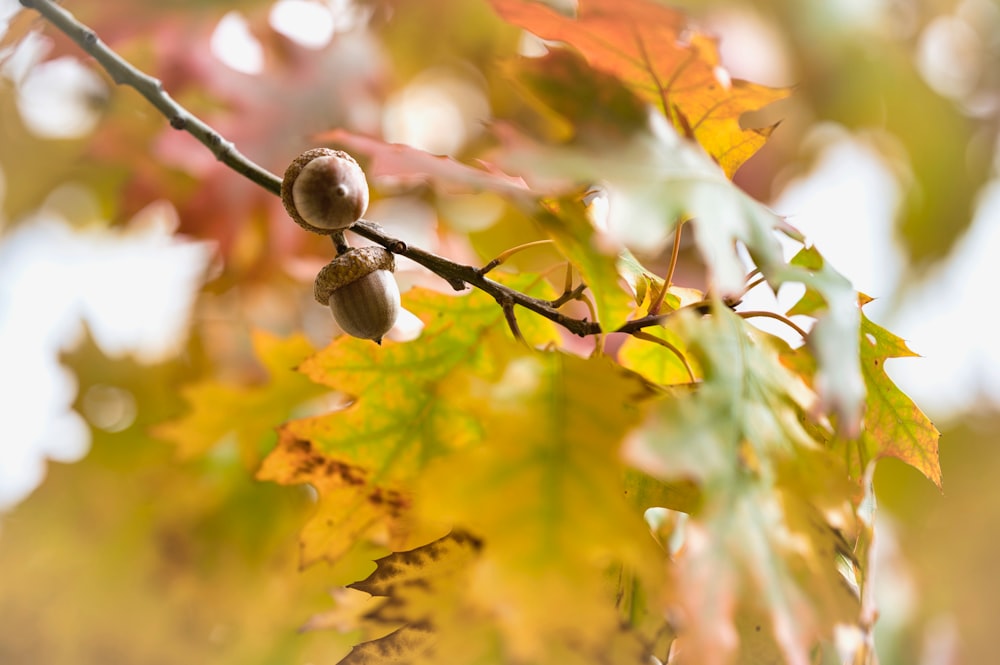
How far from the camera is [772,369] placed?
1.69ft

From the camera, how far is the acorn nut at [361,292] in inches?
24.7

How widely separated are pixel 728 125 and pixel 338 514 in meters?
0.48

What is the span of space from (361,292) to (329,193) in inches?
3.3

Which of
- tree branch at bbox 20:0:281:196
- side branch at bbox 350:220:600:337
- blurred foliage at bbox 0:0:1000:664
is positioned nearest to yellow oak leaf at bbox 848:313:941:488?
side branch at bbox 350:220:600:337

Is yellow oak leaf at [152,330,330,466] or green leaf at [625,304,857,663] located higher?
green leaf at [625,304,857,663]

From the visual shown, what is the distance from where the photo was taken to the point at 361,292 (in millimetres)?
625

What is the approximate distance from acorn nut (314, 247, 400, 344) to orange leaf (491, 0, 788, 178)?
23 cm

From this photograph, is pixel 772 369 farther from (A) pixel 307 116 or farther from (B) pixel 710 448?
(A) pixel 307 116

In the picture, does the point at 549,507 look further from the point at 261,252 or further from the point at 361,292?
the point at 261,252

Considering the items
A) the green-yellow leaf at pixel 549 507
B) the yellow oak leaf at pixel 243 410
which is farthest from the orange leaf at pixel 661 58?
the yellow oak leaf at pixel 243 410

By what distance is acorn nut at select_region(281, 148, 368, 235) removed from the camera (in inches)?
23.5

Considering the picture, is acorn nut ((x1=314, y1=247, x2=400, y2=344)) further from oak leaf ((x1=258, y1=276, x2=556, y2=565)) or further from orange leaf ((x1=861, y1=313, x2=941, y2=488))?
orange leaf ((x1=861, y1=313, x2=941, y2=488))

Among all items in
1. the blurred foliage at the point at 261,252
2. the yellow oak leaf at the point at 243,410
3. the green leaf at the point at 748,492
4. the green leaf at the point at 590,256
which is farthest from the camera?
the blurred foliage at the point at 261,252

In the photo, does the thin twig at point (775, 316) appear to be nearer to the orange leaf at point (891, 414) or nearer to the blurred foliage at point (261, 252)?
the orange leaf at point (891, 414)
